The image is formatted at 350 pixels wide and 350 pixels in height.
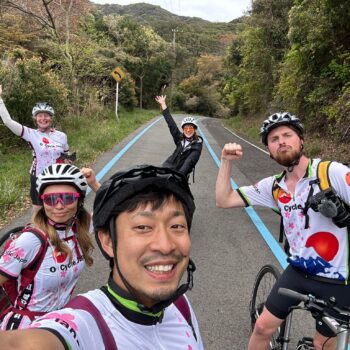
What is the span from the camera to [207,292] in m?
4.52

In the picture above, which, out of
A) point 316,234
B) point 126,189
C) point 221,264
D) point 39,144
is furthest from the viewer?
point 39,144

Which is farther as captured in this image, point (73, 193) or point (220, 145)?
point (220, 145)

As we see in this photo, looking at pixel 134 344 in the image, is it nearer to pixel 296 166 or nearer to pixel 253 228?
pixel 296 166

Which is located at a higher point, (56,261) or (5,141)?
(56,261)

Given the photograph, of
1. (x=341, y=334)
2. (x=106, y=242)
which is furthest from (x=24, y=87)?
(x=341, y=334)

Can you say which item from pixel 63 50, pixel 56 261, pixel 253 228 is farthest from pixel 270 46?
pixel 56 261

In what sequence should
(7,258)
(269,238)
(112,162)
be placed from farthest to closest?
(112,162), (269,238), (7,258)

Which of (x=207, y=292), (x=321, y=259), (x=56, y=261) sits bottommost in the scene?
(x=207, y=292)

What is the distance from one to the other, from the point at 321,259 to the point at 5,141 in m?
11.5

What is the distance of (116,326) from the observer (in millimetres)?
1447

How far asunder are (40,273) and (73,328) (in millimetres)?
1334

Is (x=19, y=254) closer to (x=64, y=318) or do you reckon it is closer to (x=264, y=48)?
(x=64, y=318)

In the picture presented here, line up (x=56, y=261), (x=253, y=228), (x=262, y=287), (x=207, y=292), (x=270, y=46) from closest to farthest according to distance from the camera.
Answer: (x=56, y=261)
(x=262, y=287)
(x=207, y=292)
(x=253, y=228)
(x=270, y=46)

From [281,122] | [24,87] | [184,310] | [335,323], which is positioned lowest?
[335,323]
